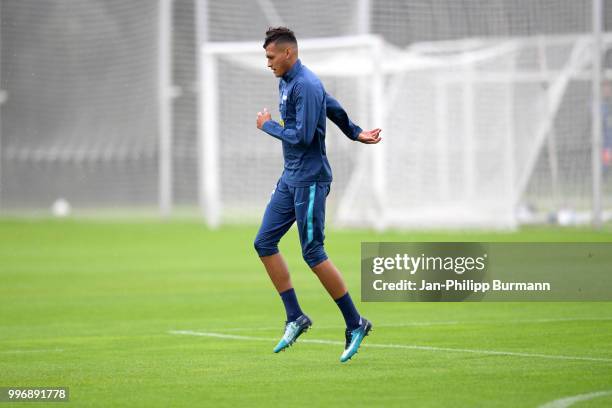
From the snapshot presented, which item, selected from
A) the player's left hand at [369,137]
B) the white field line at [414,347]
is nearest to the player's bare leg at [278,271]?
→ the white field line at [414,347]

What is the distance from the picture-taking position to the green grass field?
8344mm

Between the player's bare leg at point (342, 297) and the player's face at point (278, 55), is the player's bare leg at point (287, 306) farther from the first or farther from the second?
the player's face at point (278, 55)

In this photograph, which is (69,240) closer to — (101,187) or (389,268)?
(101,187)

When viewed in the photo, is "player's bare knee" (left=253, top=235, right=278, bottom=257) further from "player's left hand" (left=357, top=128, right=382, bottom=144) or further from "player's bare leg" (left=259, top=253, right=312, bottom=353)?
"player's left hand" (left=357, top=128, right=382, bottom=144)

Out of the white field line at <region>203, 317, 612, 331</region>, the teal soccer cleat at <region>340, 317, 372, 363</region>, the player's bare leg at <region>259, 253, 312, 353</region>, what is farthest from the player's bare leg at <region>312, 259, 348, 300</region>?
the white field line at <region>203, 317, 612, 331</region>

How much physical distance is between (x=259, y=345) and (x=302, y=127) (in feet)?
7.55

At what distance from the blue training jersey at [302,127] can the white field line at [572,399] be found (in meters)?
3.02

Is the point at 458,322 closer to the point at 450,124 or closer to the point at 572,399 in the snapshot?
the point at 572,399

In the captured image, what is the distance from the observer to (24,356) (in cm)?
1062

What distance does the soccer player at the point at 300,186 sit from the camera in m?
9.92

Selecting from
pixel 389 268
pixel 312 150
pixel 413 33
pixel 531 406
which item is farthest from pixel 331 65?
pixel 531 406

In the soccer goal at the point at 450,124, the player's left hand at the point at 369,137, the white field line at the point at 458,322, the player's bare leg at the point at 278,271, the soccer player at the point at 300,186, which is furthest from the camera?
the soccer goal at the point at 450,124

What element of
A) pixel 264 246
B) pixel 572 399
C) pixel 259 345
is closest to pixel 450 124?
pixel 259 345

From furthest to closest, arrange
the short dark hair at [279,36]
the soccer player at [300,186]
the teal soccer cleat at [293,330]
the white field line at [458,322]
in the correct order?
the white field line at [458,322] < the teal soccer cleat at [293,330] < the short dark hair at [279,36] < the soccer player at [300,186]
